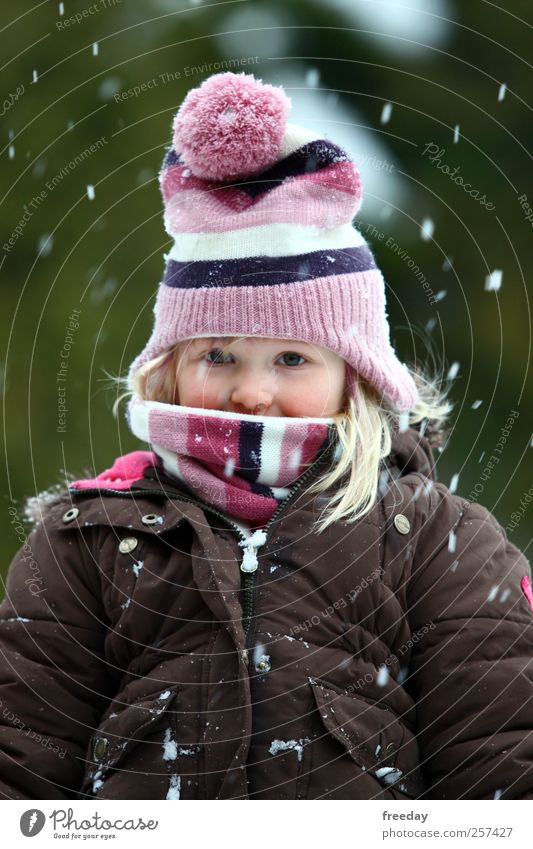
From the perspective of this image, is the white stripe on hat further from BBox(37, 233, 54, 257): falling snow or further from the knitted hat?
BBox(37, 233, 54, 257): falling snow

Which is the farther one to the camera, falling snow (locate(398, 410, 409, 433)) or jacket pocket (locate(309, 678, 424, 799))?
falling snow (locate(398, 410, 409, 433))

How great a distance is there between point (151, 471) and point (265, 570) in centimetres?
28

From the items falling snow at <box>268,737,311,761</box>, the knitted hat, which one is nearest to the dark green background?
the knitted hat

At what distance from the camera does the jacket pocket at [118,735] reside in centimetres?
140

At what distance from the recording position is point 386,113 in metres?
2.73

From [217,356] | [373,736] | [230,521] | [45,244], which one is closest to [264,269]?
[217,356]

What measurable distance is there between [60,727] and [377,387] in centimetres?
70

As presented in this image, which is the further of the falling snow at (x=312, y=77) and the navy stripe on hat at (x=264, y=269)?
the falling snow at (x=312, y=77)

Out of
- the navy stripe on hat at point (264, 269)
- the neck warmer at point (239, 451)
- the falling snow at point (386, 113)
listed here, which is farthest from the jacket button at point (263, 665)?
the falling snow at point (386, 113)

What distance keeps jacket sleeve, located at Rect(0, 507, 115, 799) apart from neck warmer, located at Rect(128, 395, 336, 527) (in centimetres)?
18

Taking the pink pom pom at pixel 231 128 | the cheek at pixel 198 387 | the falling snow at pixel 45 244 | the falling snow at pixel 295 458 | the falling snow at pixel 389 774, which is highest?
the falling snow at pixel 45 244

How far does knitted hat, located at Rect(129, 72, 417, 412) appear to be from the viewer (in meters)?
1.51

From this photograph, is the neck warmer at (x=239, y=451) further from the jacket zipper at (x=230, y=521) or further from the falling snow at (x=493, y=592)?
the falling snow at (x=493, y=592)

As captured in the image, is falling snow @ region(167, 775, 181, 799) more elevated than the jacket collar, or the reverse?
the jacket collar
